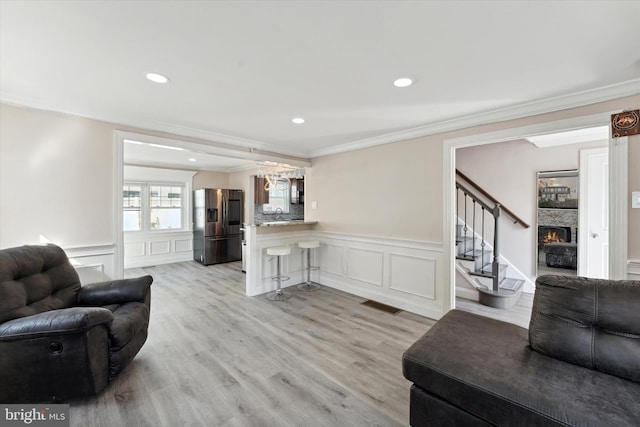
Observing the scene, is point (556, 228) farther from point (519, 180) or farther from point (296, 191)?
point (296, 191)

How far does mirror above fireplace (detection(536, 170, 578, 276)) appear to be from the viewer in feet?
13.1

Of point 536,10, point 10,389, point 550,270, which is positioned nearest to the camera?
point 536,10

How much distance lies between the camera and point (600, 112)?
2.32 meters

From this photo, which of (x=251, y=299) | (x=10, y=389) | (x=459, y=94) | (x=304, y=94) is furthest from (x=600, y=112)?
(x=10, y=389)

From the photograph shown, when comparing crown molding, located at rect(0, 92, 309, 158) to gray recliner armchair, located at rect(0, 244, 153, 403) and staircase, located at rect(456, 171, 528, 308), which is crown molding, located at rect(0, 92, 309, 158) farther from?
staircase, located at rect(456, 171, 528, 308)

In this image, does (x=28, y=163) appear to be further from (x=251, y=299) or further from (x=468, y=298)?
(x=468, y=298)

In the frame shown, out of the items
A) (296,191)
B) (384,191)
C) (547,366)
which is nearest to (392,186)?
(384,191)

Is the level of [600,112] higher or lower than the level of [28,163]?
higher

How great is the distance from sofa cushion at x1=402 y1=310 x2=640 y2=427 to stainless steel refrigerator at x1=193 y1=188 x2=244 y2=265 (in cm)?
570

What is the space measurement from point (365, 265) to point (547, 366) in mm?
2772

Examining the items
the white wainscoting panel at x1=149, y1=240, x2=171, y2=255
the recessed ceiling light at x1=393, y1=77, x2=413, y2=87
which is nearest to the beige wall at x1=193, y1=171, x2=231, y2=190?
the white wainscoting panel at x1=149, y1=240, x2=171, y2=255

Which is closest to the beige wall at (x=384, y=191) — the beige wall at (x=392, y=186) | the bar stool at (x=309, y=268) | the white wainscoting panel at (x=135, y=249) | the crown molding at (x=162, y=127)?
the beige wall at (x=392, y=186)

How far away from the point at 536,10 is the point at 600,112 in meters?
1.65

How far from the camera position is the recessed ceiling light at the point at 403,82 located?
2139 millimetres
